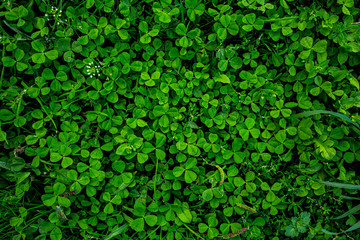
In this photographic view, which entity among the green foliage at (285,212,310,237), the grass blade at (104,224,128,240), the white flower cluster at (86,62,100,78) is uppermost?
the white flower cluster at (86,62,100,78)

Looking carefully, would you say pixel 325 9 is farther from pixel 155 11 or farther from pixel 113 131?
pixel 113 131

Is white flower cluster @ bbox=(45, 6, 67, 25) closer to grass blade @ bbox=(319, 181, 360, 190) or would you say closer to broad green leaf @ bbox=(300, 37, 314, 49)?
broad green leaf @ bbox=(300, 37, 314, 49)

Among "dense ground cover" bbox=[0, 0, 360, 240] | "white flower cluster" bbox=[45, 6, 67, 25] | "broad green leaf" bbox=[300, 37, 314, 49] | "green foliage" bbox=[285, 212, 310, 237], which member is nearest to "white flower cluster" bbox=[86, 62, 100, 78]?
"dense ground cover" bbox=[0, 0, 360, 240]

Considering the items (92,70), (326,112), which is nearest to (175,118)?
(92,70)

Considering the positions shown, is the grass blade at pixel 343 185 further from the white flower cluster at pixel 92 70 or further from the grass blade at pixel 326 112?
the white flower cluster at pixel 92 70

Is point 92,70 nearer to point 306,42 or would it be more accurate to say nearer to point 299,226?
point 306,42

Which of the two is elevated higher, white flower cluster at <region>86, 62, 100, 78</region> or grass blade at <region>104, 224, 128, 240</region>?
white flower cluster at <region>86, 62, 100, 78</region>
